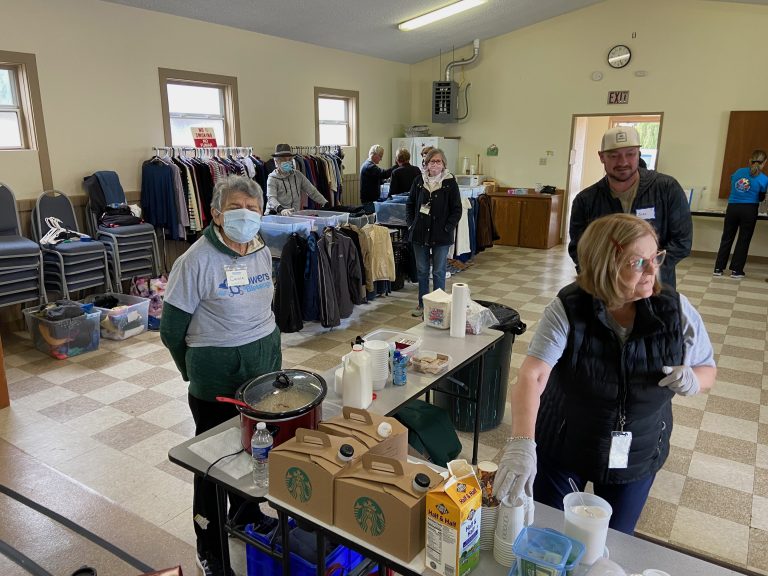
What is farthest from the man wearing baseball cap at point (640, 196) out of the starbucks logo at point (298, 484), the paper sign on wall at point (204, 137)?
the paper sign on wall at point (204, 137)

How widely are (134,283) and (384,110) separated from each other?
5603 mm

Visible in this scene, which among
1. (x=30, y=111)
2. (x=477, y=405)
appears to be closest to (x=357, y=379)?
(x=477, y=405)

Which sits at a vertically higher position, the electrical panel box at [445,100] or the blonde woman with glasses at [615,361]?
the electrical panel box at [445,100]

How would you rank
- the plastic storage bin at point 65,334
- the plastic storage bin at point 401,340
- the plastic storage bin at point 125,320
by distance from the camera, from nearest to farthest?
1. the plastic storage bin at point 401,340
2. the plastic storage bin at point 65,334
3. the plastic storage bin at point 125,320

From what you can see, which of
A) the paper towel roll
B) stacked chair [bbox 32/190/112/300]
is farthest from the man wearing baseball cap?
stacked chair [bbox 32/190/112/300]

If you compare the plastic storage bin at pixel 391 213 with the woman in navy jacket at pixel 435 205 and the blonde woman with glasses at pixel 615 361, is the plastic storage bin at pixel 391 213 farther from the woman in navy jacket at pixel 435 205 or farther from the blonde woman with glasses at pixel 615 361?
the blonde woman with glasses at pixel 615 361

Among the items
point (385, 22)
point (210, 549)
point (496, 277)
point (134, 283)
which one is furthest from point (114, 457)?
point (385, 22)

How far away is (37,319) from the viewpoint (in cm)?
435

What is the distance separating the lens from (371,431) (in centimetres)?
149

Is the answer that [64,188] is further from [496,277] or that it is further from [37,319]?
[496,277]

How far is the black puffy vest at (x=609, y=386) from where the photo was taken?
148 cm

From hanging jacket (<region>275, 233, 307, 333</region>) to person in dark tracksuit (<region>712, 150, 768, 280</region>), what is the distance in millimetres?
5745

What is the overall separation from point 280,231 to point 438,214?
4.73ft

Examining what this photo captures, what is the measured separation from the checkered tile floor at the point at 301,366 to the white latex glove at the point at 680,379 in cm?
128
